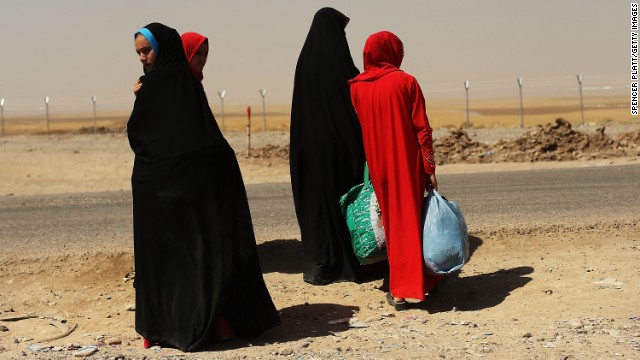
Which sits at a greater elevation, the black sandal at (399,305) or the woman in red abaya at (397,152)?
the woman in red abaya at (397,152)

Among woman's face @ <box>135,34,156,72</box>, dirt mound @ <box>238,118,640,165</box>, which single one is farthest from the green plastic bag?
dirt mound @ <box>238,118,640,165</box>

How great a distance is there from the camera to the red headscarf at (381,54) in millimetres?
6191

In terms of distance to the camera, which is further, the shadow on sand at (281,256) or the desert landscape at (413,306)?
the shadow on sand at (281,256)

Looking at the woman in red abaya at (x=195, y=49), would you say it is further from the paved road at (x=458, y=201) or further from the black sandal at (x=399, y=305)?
the paved road at (x=458, y=201)

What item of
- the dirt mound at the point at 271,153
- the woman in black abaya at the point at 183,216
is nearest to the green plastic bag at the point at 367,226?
the woman in black abaya at the point at 183,216

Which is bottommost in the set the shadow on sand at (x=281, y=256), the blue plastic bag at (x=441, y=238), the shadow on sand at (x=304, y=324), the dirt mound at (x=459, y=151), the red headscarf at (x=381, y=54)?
the shadow on sand at (x=304, y=324)

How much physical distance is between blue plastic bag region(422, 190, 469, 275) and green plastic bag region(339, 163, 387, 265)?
404 mm

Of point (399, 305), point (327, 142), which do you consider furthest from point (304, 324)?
point (327, 142)

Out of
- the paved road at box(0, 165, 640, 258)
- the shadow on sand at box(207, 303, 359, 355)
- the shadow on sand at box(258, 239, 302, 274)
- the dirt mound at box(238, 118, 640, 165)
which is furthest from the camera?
the dirt mound at box(238, 118, 640, 165)

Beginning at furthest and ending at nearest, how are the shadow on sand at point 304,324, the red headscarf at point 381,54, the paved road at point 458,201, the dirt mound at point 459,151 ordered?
1. the dirt mound at point 459,151
2. the paved road at point 458,201
3. the red headscarf at point 381,54
4. the shadow on sand at point 304,324

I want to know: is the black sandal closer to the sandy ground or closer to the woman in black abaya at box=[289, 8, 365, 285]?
the sandy ground

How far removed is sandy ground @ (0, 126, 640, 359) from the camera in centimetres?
536

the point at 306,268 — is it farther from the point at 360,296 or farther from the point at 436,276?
the point at 436,276

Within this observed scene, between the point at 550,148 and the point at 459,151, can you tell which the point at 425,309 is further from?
the point at 459,151
